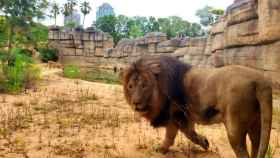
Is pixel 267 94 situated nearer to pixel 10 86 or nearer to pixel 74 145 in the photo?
pixel 74 145

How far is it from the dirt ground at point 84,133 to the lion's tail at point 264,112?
3.73 ft

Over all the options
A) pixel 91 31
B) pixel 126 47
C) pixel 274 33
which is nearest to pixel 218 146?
pixel 274 33

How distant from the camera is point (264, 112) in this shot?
308 centimetres

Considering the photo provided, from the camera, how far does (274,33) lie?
8961mm

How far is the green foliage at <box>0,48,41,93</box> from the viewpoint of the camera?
8885mm

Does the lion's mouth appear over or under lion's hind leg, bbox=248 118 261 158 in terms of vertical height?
over

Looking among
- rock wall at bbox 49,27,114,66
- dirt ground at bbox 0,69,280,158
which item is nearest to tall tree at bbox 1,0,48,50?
dirt ground at bbox 0,69,280,158

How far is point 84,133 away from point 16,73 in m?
5.53

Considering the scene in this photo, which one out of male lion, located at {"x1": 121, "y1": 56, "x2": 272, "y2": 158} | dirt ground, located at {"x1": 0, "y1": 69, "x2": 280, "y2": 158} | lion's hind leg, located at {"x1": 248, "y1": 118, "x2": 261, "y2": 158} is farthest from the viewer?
dirt ground, located at {"x1": 0, "y1": 69, "x2": 280, "y2": 158}

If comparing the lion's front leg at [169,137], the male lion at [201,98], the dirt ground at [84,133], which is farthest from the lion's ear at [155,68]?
the dirt ground at [84,133]

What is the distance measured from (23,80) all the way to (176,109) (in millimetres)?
6848

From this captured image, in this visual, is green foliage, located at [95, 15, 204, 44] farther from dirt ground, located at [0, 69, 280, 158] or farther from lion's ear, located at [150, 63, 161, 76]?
lion's ear, located at [150, 63, 161, 76]

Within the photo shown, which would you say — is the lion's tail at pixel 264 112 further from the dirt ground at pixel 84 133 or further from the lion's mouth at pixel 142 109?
the lion's mouth at pixel 142 109

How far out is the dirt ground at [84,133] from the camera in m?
4.24
